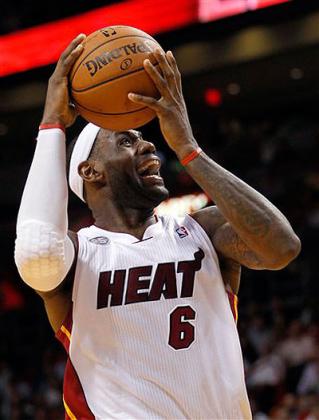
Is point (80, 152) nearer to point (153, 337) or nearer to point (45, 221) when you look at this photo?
point (45, 221)

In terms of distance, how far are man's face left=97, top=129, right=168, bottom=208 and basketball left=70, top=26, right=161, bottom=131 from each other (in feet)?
0.84

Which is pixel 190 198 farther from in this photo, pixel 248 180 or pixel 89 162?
pixel 89 162

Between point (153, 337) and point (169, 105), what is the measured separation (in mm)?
841

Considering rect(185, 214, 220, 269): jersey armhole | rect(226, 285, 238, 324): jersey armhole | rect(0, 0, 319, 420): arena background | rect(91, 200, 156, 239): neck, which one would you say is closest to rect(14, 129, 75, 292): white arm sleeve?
rect(91, 200, 156, 239): neck

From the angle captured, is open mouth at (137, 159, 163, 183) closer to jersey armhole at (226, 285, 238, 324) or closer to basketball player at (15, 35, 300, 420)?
basketball player at (15, 35, 300, 420)

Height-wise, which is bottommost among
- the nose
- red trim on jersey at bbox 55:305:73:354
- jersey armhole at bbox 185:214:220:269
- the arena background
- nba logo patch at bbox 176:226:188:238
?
the arena background

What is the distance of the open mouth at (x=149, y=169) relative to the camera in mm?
3756

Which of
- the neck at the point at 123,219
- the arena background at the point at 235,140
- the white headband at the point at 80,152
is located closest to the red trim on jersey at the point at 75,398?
the neck at the point at 123,219

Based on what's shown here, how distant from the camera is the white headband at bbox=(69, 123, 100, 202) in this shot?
3.94 m

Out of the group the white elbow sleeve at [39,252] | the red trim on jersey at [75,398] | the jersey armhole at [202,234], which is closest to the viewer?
the white elbow sleeve at [39,252]

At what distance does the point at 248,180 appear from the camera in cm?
1351

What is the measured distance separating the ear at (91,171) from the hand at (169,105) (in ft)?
1.80

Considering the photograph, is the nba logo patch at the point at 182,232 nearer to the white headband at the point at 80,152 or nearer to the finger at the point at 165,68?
the white headband at the point at 80,152

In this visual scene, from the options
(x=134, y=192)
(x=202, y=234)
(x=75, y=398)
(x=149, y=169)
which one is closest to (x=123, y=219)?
(x=134, y=192)
